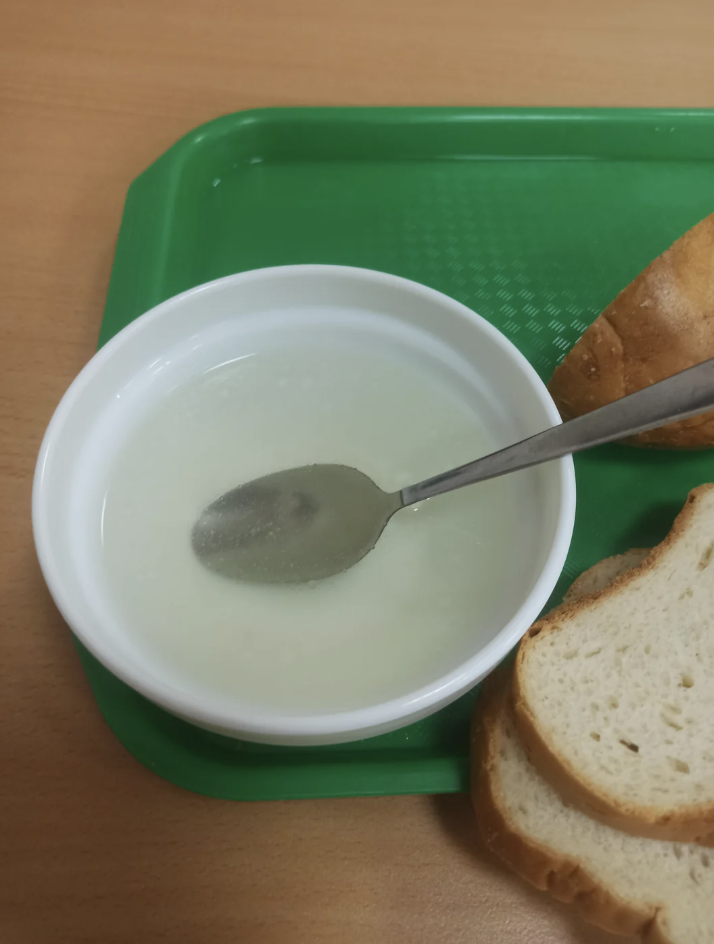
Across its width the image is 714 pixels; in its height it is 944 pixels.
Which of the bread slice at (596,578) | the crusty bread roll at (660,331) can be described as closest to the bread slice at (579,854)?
the bread slice at (596,578)

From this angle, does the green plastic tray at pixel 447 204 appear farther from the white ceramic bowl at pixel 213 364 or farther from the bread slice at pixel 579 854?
the bread slice at pixel 579 854

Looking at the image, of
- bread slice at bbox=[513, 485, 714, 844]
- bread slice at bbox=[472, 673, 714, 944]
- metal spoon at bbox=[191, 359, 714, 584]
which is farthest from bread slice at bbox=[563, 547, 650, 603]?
metal spoon at bbox=[191, 359, 714, 584]

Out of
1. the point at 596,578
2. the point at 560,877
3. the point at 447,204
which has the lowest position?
the point at 560,877

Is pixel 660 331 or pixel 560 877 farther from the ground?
pixel 660 331

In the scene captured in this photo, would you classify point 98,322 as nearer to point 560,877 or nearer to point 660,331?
point 660,331

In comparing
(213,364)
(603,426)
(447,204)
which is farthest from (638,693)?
(447,204)

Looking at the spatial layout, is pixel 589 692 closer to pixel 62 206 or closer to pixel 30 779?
pixel 30 779

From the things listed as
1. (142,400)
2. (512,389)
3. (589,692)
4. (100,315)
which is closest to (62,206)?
(100,315)
